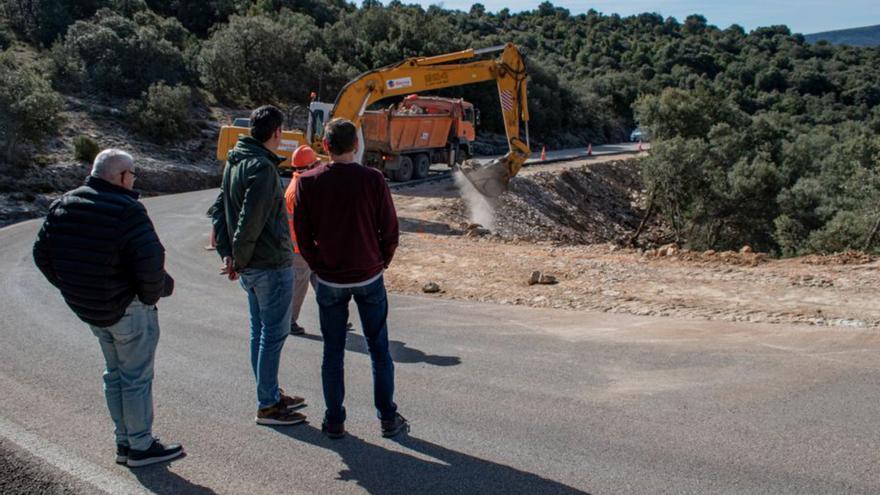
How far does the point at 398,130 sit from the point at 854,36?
9110cm

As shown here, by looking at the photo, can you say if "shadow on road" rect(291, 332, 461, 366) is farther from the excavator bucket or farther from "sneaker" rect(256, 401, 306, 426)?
the excavator bucket

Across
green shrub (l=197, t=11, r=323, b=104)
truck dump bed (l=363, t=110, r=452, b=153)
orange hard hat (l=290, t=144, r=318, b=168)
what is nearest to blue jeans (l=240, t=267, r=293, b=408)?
orange hard hat (l=290, t=144, r=318, b=168)

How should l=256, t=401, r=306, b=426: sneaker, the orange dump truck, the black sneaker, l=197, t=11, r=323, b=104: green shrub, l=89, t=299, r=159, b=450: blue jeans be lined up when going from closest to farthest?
l=89, t=299, r=159, b=450: blue jeans < l=256, t=401, r=306, b=426: sneaker < the black sneaker < the orange dump truck < l=197, t=11, r=323, b=104: green shrub

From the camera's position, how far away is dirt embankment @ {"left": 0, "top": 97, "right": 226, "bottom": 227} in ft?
67.6

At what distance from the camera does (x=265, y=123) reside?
480 centimetres

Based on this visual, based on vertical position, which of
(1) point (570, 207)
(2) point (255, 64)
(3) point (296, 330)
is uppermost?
(2) point (255, 64)

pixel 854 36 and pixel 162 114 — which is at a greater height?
pixel 854 36

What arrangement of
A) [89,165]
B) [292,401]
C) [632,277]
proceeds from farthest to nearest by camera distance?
1. [89,165]
2. [632,277]
3. [292,401]

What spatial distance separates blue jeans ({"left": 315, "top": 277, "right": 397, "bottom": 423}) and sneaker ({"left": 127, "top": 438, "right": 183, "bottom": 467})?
0.97 metres

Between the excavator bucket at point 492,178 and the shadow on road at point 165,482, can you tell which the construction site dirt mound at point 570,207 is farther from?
the shadow on road at point 165,482

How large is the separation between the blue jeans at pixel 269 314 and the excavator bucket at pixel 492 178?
15480 mm

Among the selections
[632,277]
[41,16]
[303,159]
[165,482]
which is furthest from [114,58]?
[165,482]

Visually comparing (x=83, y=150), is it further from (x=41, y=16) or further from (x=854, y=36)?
(x=854, y=36)

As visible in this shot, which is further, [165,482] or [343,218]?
[343,218]
